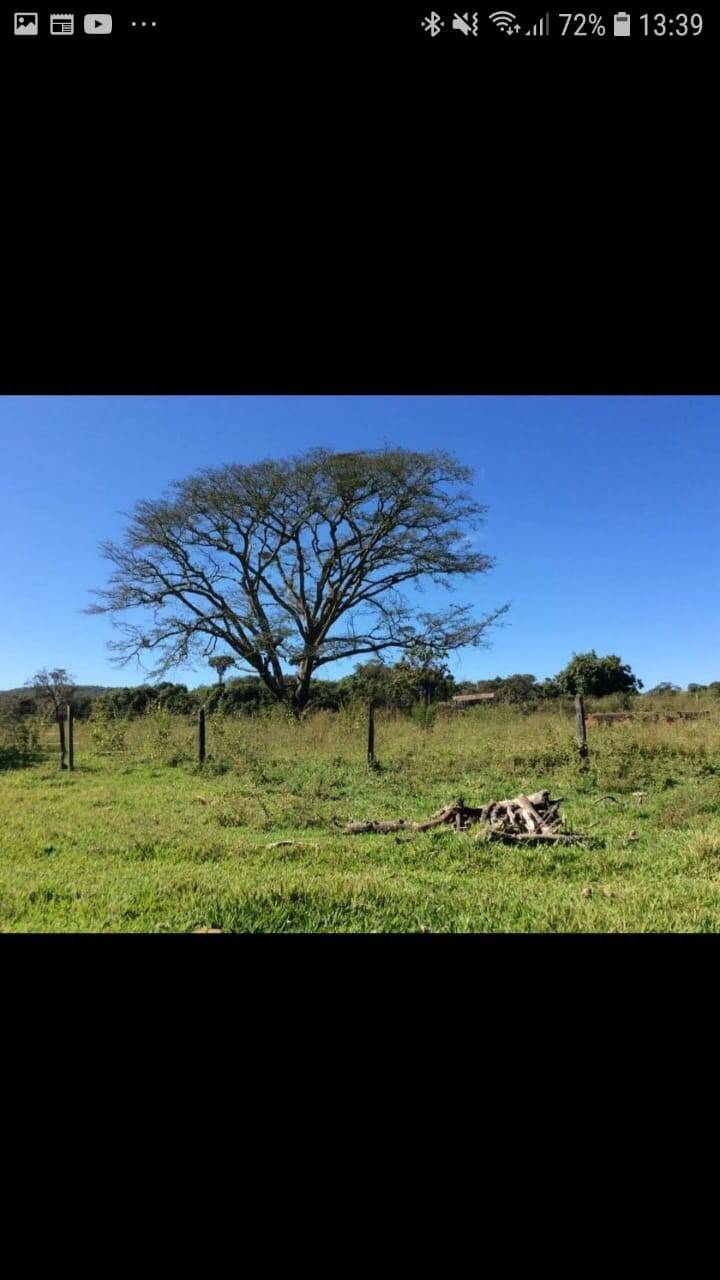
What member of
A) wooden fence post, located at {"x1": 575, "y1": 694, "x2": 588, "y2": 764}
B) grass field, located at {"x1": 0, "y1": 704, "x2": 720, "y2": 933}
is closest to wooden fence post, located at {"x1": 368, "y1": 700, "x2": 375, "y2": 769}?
grass field, located at {"x1": 0, "y1": 704, "x2": 720, "y2": 933}

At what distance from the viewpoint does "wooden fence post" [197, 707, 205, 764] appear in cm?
448

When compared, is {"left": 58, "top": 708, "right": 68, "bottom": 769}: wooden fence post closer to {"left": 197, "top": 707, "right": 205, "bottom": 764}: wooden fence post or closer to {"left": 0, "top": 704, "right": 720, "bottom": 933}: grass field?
{"left": 0, "top": 704, "right": 720, "bottom": 933}: grass field

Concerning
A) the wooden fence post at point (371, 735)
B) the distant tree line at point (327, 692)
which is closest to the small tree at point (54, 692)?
the distant tree line at point (327, 692)
